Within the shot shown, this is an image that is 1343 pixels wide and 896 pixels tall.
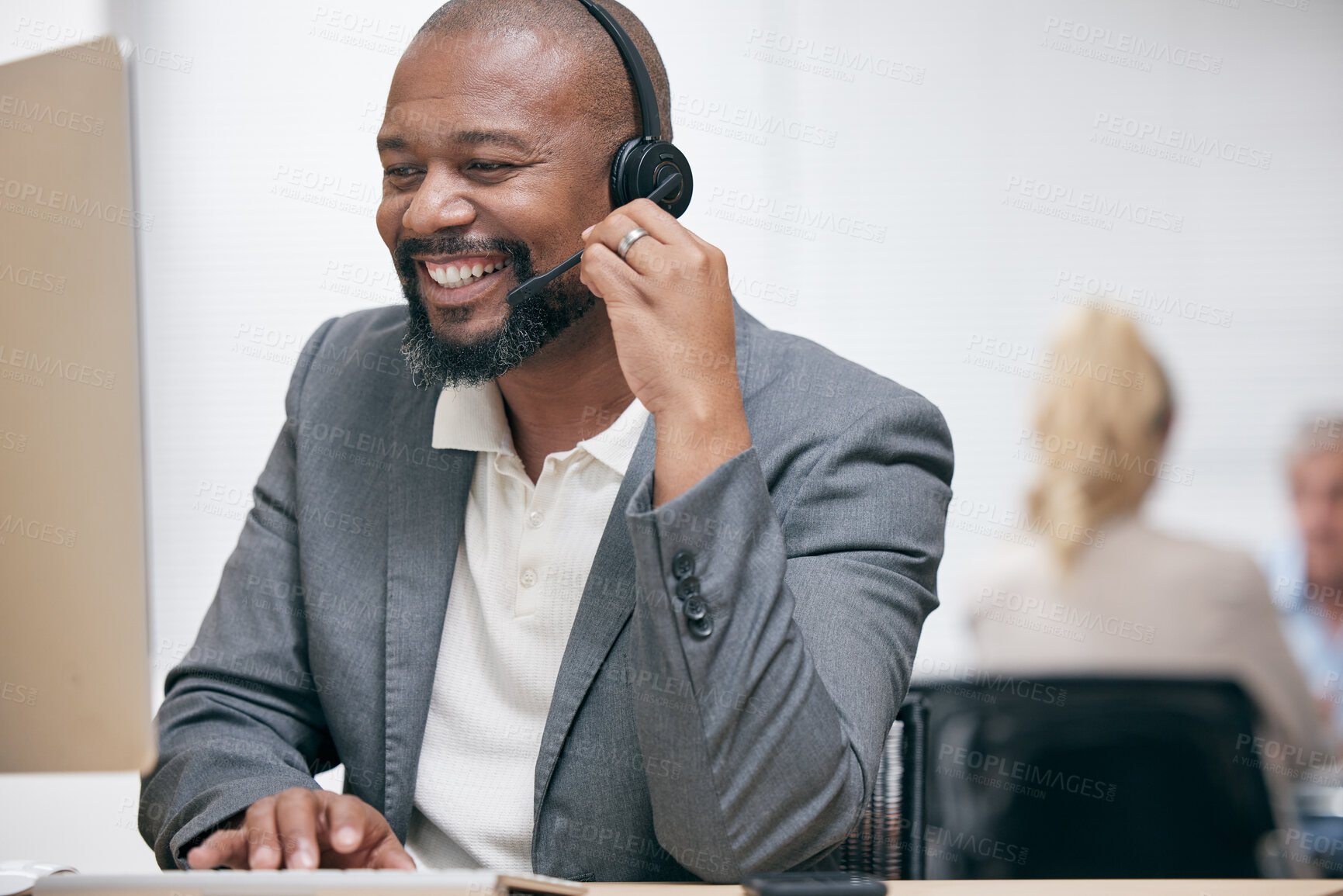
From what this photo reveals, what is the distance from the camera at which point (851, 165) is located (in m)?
2.64

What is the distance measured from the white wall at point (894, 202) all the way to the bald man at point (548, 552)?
1.28m

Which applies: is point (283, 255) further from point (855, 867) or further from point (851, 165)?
point (855, 867)

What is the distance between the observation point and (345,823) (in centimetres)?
82

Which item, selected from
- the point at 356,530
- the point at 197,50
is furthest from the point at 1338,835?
the point at 197,50

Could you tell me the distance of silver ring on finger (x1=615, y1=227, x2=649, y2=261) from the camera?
975mm

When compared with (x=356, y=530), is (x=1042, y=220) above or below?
above

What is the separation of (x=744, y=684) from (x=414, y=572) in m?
0.44

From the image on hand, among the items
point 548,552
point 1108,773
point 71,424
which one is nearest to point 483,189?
point 548,552

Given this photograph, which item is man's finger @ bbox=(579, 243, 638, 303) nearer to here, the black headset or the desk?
the black headset

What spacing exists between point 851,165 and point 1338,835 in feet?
5.55

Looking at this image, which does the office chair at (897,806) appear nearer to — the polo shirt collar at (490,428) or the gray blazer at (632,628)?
the gray blazer at (632,628)

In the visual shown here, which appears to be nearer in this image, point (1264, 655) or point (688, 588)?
point (688, 588)

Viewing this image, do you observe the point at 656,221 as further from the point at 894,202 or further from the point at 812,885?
the point at 894,202

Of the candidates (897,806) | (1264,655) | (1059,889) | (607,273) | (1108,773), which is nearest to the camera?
(1059,889)
